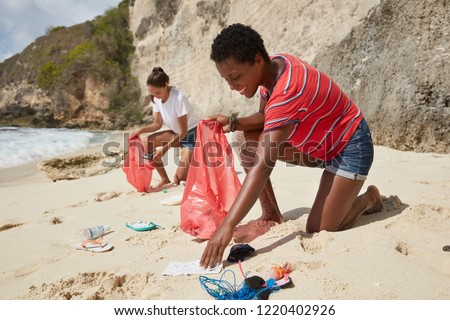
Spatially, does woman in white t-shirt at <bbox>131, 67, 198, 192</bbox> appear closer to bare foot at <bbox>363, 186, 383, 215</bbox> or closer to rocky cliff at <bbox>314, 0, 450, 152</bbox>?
bare foot at <bbox>363, 186, 383, 215</bbox>

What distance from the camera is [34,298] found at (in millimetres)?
1638

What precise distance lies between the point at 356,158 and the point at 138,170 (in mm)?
2341

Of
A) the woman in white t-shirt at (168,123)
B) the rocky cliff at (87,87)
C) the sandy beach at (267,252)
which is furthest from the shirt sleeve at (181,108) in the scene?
the rocky cliff at (87,87)

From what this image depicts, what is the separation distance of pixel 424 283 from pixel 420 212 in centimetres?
83

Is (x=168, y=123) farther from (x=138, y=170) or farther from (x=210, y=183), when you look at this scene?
(x=210, y=183)

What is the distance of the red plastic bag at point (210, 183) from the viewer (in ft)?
7.38

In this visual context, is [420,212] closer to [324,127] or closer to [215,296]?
[324,127]

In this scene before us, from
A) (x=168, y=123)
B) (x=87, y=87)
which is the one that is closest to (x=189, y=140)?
(x=168, y=123)

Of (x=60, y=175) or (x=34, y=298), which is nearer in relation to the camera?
(x=34, y=298)

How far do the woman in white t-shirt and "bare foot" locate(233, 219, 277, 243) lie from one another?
1732 mm

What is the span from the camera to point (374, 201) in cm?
235

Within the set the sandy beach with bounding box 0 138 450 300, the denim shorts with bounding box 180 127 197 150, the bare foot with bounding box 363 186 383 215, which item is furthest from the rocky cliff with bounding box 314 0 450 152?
the denim shorts with bounding box 180 127 197 150

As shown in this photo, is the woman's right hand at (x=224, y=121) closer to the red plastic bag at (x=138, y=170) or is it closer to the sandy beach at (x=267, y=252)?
the sandy beach at (x=267, y=252)
